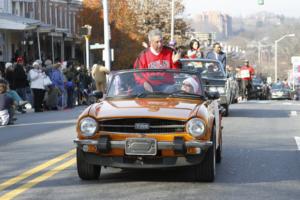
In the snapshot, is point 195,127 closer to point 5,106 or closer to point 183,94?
point 183,94

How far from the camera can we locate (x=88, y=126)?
874 cm

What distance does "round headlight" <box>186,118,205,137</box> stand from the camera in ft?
28.1

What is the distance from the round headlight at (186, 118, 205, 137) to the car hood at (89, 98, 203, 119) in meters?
0.09

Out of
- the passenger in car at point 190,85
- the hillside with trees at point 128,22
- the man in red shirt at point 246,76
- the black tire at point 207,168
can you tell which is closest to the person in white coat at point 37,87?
the man in red shirt at point 246,76

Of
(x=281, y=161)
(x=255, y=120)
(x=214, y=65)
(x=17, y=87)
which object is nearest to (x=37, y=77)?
(x=17, y=87)

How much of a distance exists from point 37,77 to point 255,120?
26.9 feet

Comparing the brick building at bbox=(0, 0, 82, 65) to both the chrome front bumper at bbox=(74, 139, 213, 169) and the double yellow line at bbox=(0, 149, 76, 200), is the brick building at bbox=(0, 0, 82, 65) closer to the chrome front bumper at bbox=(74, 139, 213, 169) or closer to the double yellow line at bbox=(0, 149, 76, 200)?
the double yellow line at bbox=(0, 149, 76, 200)

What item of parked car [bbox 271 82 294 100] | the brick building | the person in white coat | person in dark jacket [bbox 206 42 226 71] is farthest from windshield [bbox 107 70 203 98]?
parked car [bbox 271 82 294 100]

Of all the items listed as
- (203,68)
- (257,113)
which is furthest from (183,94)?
(257,113)

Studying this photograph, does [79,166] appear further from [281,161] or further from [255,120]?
[255,120]

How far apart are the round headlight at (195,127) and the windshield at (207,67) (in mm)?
11418

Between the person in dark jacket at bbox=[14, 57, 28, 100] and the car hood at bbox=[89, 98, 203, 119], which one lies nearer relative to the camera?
the car hood at bbox=[89, 98, 203, 119]

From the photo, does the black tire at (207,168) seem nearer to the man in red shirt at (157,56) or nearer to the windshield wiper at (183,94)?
the windshield wiper at (183,94)

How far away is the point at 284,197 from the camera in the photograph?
26.6 ft
